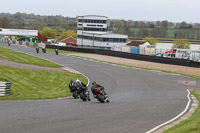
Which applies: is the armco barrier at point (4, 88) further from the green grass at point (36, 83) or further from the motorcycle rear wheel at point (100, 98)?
the motorcycle rear wheel at point (100, 98)

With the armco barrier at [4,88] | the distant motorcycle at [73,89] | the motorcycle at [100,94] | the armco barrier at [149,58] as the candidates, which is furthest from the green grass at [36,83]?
the armco barrier at [149,58]

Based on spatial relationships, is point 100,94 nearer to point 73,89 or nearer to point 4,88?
point 73,89

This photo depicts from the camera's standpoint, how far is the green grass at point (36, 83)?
2176cm

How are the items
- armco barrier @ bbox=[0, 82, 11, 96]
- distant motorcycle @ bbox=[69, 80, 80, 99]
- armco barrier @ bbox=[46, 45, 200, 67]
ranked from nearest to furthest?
1. distant motorcycle @ bbox=[69, 80, 80, 99]
2. armco barrier @ bbox=[0, 82, 11, 96]
3. armco barrier @ bbox=[46, 45, 200, 67]

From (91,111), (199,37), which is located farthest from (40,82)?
(199,37)

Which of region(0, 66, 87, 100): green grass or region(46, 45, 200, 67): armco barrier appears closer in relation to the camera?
region(0, 66, 87, 100): green grass

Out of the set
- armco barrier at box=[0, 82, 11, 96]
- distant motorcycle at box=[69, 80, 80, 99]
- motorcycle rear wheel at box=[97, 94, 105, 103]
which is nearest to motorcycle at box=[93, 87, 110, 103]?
motorcycle rear wheel at box=[97, 94, 105, 103]

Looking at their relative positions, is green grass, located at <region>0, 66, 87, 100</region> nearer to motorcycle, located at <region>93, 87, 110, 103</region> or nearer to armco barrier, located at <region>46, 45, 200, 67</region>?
motorcycle, located at <region>93, 87, 110, 103</region>

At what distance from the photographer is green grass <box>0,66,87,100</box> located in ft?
71.4

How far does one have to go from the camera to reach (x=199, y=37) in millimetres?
186125

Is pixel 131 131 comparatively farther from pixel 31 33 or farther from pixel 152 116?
pixel 31 33

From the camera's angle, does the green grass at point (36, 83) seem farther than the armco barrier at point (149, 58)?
No

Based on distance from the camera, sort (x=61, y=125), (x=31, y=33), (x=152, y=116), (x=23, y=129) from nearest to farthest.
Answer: (x=23, y=129) < (x=61, y=125) < (x=152, y=116) < (x=31, y=33)

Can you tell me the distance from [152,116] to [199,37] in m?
181
